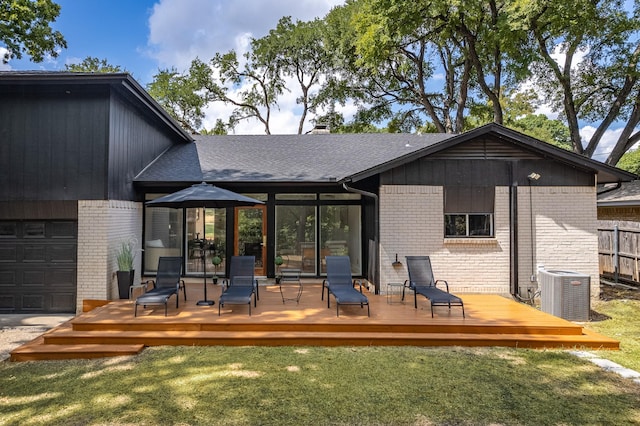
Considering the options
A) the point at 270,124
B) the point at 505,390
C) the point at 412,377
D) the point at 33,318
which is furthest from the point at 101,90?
the point at 270,124

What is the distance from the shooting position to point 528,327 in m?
6.46

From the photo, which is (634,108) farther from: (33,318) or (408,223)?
(33,318)

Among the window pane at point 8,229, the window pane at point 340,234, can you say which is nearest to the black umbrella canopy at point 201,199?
the window pane at point 340,234

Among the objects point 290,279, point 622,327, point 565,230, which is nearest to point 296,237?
point 290,279

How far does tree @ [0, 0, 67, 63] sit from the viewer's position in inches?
571

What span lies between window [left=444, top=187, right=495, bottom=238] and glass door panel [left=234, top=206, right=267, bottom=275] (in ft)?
16.9

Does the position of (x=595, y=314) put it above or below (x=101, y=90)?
below

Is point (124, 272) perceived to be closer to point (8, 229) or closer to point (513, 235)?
point (8, 229)

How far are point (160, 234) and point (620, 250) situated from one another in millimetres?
13686

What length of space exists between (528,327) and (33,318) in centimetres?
1009

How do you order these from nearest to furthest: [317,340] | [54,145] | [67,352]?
1. [67,352]
2. [317,340]
3. [54,145]

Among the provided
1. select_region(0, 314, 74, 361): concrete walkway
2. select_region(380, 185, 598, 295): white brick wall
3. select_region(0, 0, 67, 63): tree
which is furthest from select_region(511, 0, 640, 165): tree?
select_region(0, 0, 67, 63): tree

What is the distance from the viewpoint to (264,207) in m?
10.8

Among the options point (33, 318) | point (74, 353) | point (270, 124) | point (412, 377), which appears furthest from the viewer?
point (270, 124)
